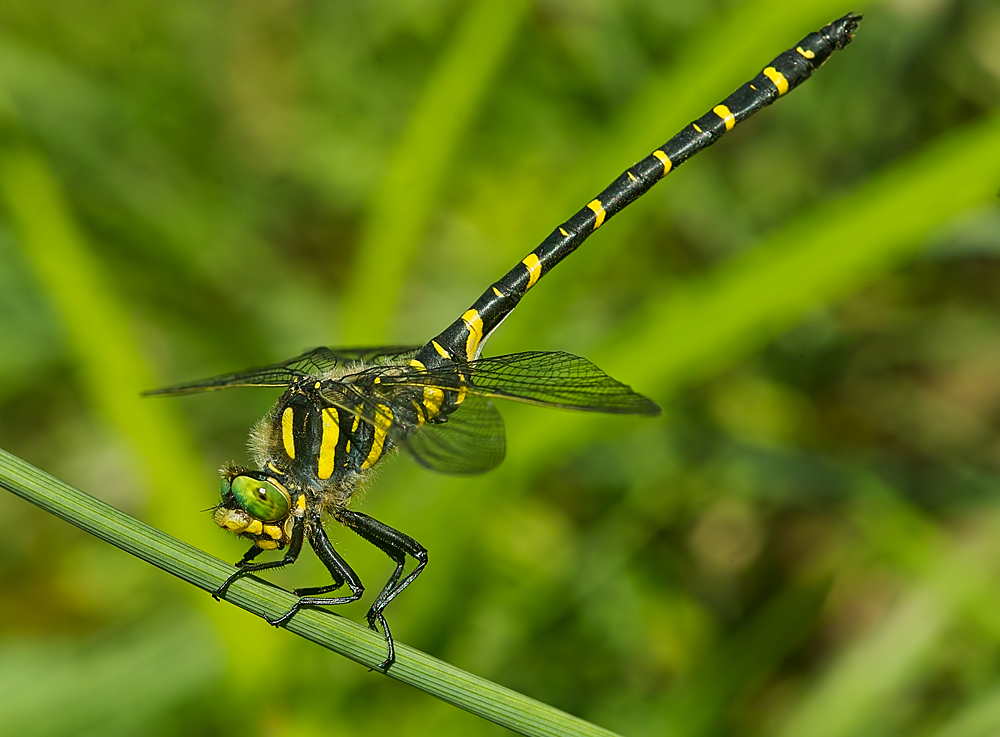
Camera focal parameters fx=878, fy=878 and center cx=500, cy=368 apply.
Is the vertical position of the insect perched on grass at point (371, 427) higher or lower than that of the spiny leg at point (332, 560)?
higher

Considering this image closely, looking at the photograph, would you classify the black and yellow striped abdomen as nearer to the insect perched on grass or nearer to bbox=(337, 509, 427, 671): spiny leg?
the insect perched on grass

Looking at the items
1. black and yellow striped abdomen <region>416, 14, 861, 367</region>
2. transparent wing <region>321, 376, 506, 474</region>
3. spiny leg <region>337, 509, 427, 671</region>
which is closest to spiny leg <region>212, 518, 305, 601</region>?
spiny leg <region>337, 509, 427, 671</region>

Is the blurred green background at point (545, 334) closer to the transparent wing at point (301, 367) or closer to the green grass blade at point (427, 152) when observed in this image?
the green grass blade at point (427, 152)

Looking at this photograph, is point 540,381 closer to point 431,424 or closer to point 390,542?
point 431,424

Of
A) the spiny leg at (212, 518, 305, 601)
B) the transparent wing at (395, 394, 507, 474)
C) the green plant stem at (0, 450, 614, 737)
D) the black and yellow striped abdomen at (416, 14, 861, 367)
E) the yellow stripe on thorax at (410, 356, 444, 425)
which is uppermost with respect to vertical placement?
the black and yellow striped abdomen at (416, 14, 861, 367)

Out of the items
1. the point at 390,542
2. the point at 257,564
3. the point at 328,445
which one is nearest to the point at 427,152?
the point at 328,445

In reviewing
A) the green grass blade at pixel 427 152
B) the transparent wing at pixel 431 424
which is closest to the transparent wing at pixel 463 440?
the transparent wing at pixel 431 424
